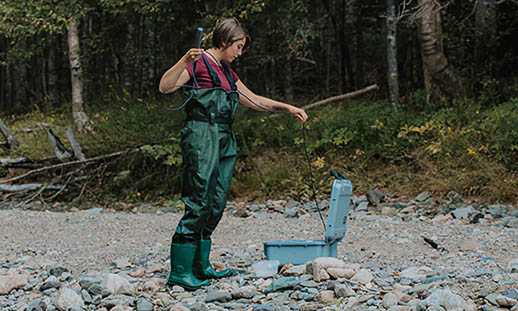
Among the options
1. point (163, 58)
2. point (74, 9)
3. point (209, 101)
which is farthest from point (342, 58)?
point (209, 101)

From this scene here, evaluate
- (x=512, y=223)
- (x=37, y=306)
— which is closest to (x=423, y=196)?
(x=512, y=223)

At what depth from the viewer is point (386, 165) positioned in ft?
27.1

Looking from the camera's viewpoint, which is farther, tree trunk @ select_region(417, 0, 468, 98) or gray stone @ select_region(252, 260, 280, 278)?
tree trunk @ select_region(417, 0, 468, 98)

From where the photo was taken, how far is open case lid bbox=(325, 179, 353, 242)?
373 cm

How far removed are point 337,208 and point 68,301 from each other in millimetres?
1807

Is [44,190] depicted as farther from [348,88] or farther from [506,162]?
[348,88]

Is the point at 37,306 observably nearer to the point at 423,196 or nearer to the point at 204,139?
the point at 204,139

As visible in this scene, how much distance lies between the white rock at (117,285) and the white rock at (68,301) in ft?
0.64

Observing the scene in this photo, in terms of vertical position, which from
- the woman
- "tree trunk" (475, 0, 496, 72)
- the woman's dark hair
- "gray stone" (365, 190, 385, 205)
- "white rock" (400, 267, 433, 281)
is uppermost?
"tree trunk" (475, 0, 496, 72)

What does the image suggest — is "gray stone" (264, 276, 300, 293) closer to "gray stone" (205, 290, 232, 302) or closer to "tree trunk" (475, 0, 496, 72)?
"gray stone" (205, 290, 232, 302)

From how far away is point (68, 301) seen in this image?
313 centimetres

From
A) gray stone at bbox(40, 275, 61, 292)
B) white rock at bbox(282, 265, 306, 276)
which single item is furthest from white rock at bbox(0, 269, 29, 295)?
white rock at bbox(282, 265, 306, 276)

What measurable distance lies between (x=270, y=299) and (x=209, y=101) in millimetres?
1262

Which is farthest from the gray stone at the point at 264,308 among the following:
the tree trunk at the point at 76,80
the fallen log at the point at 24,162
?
the tree trunk at the point at 76,80
